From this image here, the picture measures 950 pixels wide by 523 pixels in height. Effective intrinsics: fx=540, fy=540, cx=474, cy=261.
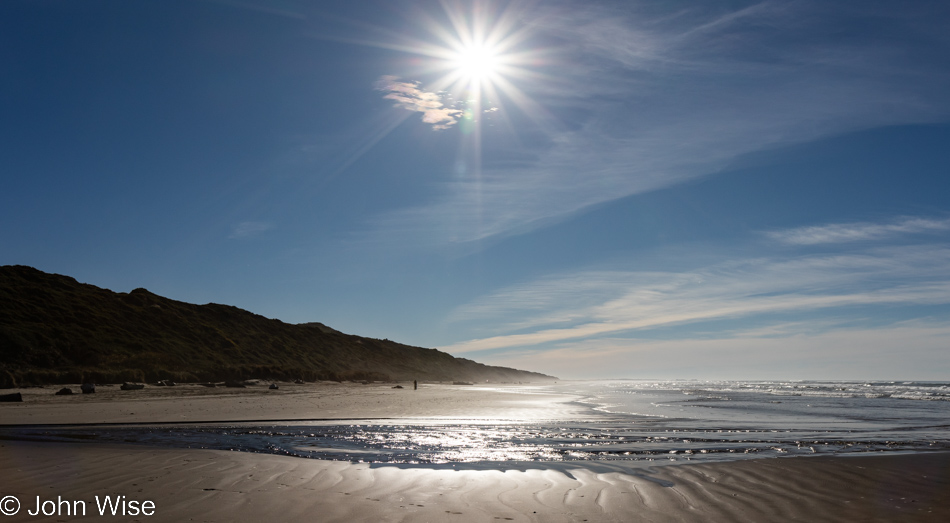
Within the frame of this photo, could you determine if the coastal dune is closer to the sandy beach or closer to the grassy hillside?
the sandy beach

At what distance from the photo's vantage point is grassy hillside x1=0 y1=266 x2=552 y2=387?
39344mm

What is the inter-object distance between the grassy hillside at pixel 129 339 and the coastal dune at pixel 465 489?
29771mm

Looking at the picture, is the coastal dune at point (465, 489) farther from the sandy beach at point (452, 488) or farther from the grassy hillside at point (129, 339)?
the grassy hillside at point (129, 339)

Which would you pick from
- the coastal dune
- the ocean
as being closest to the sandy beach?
the coastal dune

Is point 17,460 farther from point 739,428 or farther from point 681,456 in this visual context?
point 739,428

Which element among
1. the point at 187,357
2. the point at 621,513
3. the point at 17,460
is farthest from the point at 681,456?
the point at 187,357

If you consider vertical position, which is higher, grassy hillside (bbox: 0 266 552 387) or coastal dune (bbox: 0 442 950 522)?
grassy hillside (bbox: 0 266 552 387)

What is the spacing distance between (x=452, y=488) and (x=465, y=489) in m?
0.20

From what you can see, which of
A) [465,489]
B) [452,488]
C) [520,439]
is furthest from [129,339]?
[465,489]

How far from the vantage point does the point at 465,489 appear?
7.93 meters

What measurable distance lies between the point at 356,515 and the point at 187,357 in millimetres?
55874

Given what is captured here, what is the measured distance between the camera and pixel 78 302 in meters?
55.2

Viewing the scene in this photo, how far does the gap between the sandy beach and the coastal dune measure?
1.0 inches

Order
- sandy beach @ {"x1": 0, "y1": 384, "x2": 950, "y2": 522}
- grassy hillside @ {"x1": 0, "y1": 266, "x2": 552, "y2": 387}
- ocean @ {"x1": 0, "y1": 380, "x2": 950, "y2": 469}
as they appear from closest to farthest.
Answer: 1. sandy beach @ {"x1": 0, "y1": 384, "x2": 950, "y2": 522}
2. ocean @ {"x1": 0, "y1": 380, "x2": 950, "y2": 469}
3. grassy hillside @ {"x1": 0, "y1": 266, "x2": 552, "y2": 387}
